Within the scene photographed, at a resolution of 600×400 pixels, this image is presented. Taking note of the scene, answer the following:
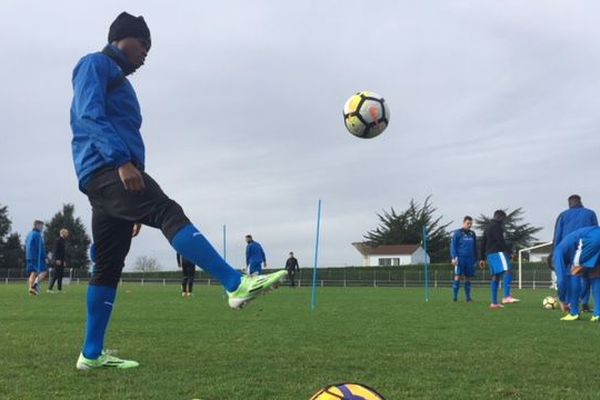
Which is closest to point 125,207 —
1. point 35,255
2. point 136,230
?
point 136,230

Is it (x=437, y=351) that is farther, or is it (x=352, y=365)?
(x=437, y=351)

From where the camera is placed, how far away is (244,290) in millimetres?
3336

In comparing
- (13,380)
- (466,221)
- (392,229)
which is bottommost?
(13,380)

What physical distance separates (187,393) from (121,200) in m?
1.23

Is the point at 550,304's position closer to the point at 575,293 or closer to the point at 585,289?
the point at 585,289

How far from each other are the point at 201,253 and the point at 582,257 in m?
7.08

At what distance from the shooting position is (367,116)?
7.27m

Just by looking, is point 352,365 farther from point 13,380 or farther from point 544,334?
point 544,334

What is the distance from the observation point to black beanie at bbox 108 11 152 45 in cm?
413

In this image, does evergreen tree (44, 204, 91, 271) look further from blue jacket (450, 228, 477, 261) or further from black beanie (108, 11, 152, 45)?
black beanie (108, 11, 152, 45)

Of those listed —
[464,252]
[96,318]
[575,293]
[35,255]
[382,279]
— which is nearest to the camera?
[96,318]

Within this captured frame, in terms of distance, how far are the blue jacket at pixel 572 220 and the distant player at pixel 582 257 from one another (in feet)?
5.71

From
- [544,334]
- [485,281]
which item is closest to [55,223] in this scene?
[485,281]

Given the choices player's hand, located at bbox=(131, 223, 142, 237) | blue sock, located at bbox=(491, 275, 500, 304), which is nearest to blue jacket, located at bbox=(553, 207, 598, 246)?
blue sock, located at bbox=(491, 275, 500, 304)
